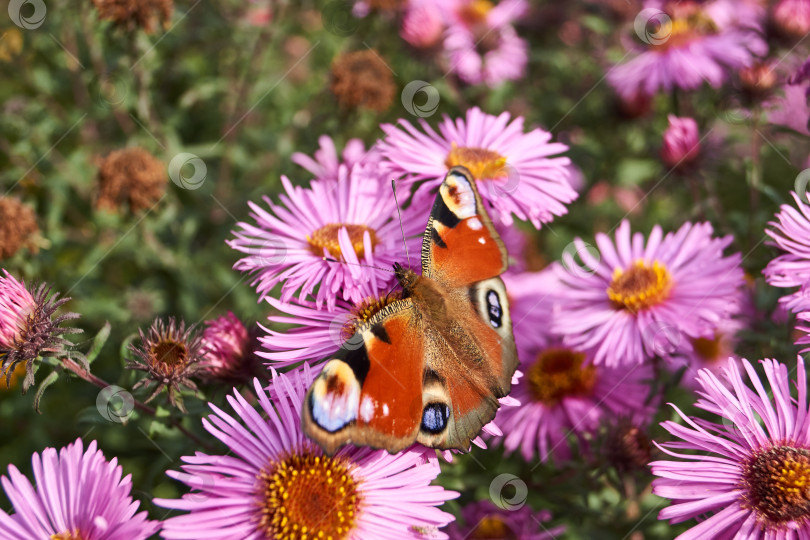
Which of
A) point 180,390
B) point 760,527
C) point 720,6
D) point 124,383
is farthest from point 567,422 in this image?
point 720,6

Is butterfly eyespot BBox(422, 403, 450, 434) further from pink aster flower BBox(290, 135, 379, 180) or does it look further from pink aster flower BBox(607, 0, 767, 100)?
pink aster flower BBox(607, 0, 767, 100)

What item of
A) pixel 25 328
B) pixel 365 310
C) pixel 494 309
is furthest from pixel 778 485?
pixel 25 328

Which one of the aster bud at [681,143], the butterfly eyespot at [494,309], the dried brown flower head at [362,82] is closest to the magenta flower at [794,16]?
the aster bud at [681,143]

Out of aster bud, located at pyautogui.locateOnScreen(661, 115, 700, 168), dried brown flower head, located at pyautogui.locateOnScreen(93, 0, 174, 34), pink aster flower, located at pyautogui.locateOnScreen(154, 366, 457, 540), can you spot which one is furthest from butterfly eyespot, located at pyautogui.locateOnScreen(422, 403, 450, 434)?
dried brown flower head, located at pyautogui.locateOnScreen(93, 0, 174, 34)

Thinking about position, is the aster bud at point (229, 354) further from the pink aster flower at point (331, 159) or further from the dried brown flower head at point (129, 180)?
the dried brown flower head at point (129, 180)

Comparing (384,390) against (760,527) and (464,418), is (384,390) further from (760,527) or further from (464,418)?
(760,527)
